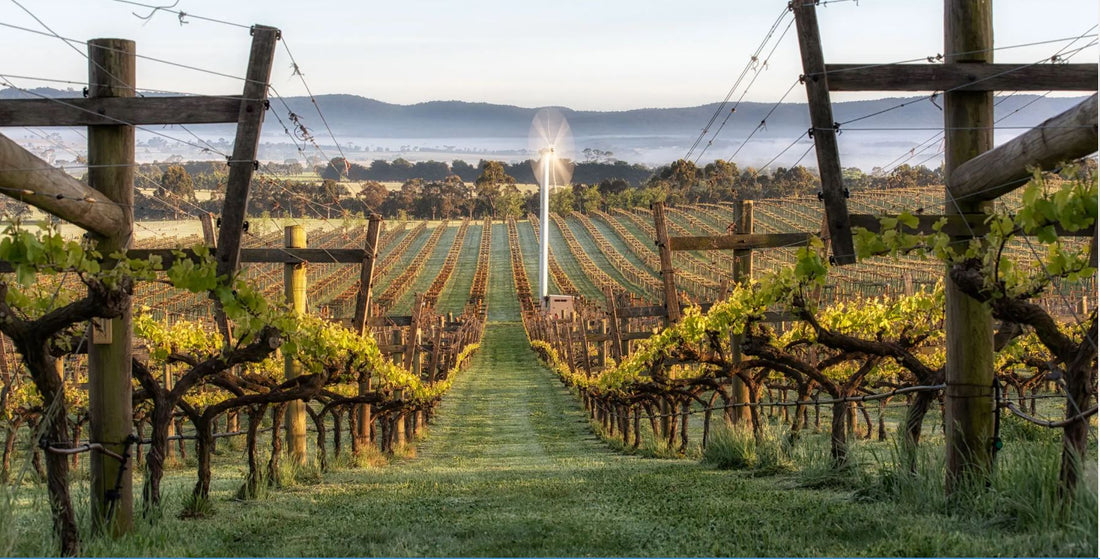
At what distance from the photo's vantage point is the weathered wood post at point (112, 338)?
7258mm

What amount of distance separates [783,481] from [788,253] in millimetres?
52784

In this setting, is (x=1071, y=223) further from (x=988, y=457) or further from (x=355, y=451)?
(x=355, y=451)

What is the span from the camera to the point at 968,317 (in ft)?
22.9

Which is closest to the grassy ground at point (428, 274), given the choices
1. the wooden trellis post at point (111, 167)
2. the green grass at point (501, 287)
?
the green grass at point (501, 287)

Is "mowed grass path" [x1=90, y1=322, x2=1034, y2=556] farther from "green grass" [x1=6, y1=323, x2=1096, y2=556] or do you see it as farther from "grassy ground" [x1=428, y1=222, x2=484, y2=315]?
"grassy ground" [x1=428, y1=222, x2=484, y2=315]

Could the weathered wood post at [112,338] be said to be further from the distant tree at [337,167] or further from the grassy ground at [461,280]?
the grassy ground at [461,280]

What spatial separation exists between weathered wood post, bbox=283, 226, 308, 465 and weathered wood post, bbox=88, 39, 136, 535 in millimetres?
5400

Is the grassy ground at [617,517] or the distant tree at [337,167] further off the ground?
the distant tree at [337,167]

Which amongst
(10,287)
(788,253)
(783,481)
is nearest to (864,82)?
(783,481)

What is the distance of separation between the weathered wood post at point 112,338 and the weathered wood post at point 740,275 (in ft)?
23.8

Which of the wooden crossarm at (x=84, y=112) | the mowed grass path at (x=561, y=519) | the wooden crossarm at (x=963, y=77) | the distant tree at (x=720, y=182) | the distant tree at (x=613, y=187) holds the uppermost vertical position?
the distant tree at (x=613, y=187)

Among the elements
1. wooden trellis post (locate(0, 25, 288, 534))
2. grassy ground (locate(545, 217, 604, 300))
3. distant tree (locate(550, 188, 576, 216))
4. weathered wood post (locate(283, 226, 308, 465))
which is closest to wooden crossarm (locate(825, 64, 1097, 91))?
wooden trellis post (locate(0, 25, 288, 534))

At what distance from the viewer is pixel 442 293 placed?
236ft

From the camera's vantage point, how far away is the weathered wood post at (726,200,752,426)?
44.2 feet
